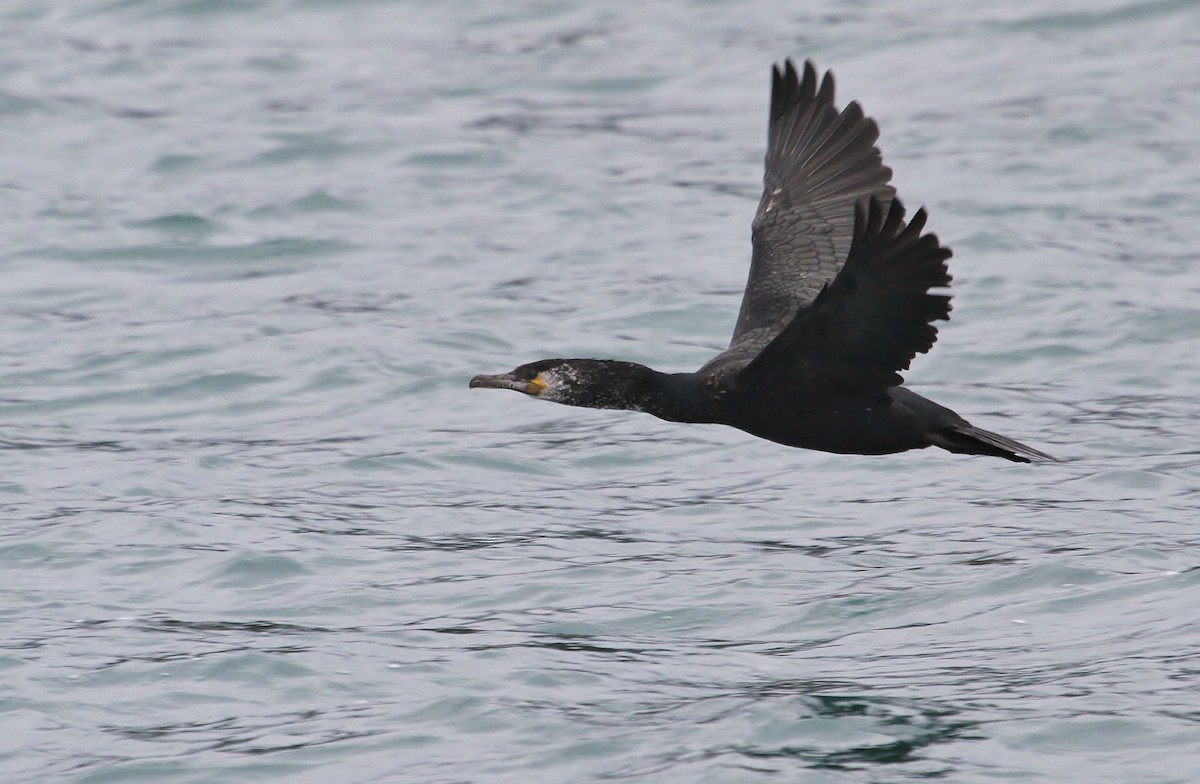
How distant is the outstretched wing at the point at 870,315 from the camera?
6.58m

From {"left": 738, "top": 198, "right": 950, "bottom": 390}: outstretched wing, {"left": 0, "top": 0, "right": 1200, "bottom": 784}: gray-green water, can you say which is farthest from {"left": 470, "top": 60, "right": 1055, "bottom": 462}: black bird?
{"left": 0, "top": 0, "right": 1200, "bottom": 784}: gray-green water

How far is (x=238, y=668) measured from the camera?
Answer: 284 inches

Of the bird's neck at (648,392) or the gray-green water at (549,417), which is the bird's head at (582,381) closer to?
the bird's neck at (648,392)

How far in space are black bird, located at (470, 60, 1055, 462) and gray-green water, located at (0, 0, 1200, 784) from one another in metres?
0.81

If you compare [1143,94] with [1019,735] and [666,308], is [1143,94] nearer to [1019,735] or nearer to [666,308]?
[666,308]

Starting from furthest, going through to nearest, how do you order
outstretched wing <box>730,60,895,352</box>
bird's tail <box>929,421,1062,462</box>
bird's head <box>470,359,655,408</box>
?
outstretched wing <box>730,60,895,352</box> → bird's head <box>470,359,655,408</box> → bird's tail <box>929,421,1062,462</box>

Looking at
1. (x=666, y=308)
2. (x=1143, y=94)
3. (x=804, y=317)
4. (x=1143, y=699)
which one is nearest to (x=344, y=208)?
(x=666, y=308)

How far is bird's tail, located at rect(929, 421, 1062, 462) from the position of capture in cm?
746

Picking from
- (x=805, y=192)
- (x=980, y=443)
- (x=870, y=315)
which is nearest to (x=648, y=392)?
(x=870, y=315)

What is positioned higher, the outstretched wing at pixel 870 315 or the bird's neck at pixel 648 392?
the outstretched wing at pixel 870 315

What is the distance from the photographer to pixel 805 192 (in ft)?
28.3

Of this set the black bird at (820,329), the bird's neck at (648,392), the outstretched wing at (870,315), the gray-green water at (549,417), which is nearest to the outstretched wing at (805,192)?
the black bird at (820,329)

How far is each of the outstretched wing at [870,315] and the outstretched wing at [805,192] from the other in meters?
0.96

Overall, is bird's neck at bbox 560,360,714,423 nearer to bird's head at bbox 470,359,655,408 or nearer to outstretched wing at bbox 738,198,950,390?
bird's head at bbox 470,359,655,408
